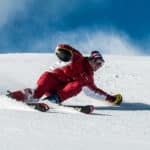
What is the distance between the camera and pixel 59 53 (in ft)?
25.3

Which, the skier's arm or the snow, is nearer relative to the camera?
the snow

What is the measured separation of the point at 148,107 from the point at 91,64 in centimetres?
87

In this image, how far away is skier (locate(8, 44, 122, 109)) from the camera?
23.6 feet

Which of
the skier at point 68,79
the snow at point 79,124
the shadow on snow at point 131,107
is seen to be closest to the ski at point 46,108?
the snow at point 79,124

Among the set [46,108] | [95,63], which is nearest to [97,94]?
[95,63]

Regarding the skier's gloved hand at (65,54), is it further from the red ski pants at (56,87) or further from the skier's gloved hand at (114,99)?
the skier's gloved hand at (114,99)

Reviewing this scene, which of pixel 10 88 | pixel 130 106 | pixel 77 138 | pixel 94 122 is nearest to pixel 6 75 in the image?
pixel 10 88

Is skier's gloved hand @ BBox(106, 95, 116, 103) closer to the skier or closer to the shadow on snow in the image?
the skier

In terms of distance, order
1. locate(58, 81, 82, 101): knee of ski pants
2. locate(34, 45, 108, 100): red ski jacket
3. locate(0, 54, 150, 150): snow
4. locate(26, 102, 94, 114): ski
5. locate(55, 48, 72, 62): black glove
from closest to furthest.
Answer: locate(0, 54, 150, 150): snow < locate(26, 102, 94, 114): ski < locate(58, 81, 82, 101): knee of ski pants < locate(34, 45, 108, 100): red ski jacket < locate(55, 48, 72, 62): black glove

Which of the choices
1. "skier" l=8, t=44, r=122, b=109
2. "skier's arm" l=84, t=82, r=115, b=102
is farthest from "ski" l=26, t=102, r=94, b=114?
"skier's arm" l=84, t=82, r=115, b=102

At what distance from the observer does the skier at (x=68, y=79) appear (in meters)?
7.19

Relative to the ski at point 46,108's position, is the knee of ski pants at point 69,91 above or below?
above

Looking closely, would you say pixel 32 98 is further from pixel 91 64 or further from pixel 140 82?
pixel 140 82

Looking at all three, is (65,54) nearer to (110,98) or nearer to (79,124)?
(110,98)
